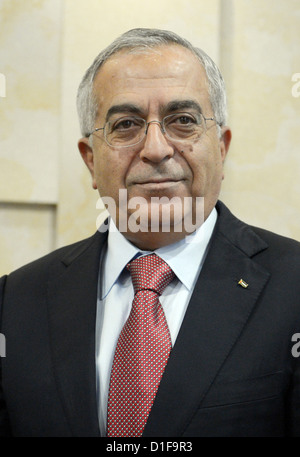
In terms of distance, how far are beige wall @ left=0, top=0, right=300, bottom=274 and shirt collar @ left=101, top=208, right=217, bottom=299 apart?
41cm

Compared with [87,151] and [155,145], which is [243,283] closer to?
[155,145]

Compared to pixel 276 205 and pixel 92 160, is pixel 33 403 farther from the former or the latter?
pixel 276 205

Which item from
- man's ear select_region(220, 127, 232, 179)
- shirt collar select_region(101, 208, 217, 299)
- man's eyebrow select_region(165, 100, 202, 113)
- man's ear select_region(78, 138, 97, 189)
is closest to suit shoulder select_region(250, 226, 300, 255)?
shirt collar select_region(101, 208, 217, 299)

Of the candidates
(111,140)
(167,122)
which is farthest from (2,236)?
(167,122)

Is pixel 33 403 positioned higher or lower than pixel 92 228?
lower

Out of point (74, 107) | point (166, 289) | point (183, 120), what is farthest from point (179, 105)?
point (74, 107)

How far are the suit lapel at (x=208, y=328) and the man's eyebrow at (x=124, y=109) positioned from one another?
0.35m

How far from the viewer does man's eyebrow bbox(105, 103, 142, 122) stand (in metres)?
1.54

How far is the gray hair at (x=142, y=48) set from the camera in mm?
1603

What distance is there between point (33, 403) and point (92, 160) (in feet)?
2.10

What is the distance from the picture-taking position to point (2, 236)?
6.65 feet

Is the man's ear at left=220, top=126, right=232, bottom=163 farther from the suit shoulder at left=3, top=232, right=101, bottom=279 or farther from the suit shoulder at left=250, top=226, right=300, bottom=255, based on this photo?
the suit shoulder at left=3, top=232, right=101, bottom=279

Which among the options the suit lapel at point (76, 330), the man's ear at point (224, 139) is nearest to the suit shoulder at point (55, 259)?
the suit lapel at point (76, 330)

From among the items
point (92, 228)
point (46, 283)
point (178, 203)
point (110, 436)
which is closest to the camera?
point (110, 436)
